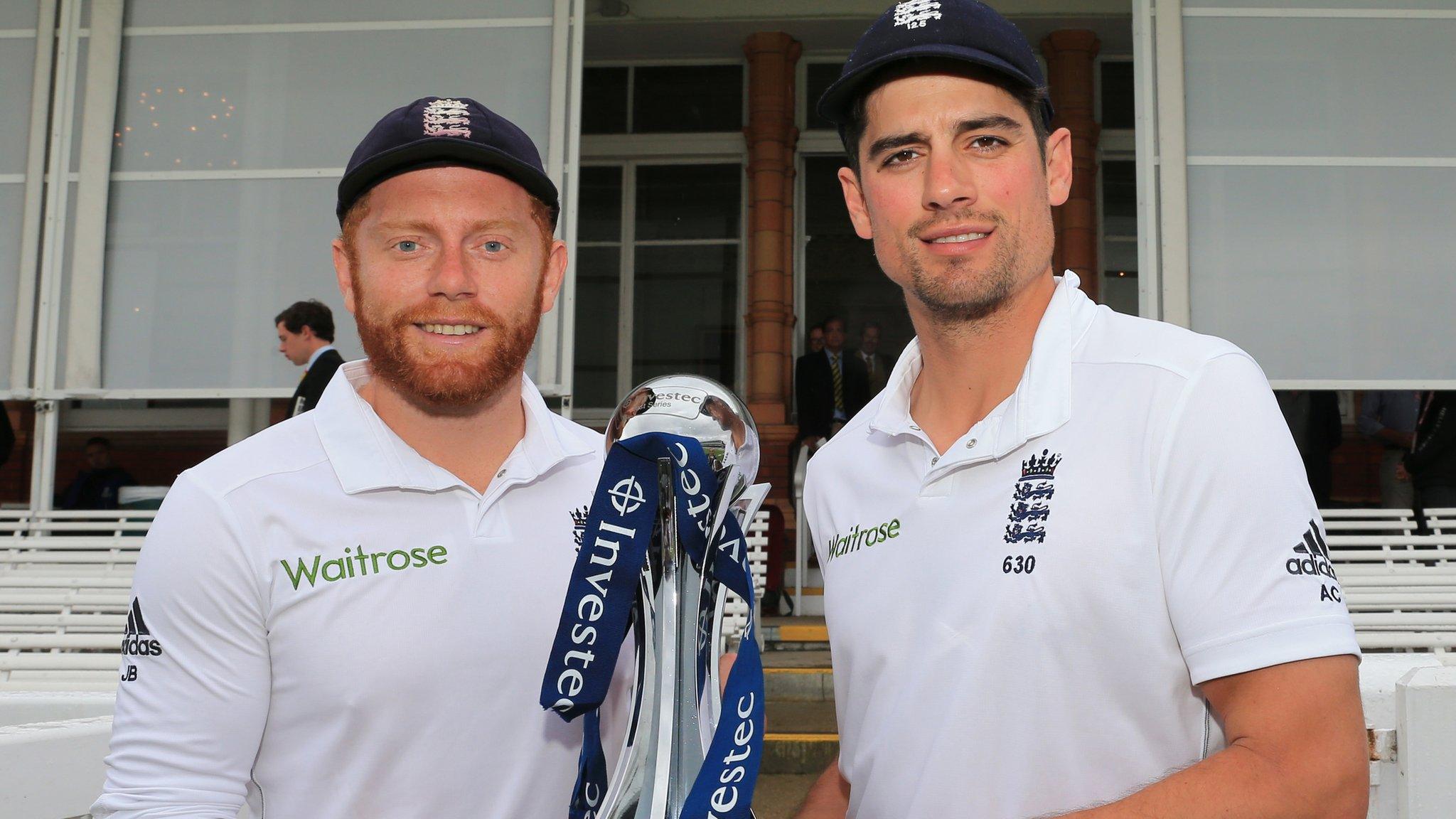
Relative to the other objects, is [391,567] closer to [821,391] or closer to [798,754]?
[798,754]

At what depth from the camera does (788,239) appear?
36.5 feet

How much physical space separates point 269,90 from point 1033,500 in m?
6.09

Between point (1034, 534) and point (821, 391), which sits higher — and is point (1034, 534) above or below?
below

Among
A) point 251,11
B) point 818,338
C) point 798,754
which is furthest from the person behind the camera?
point 818,338

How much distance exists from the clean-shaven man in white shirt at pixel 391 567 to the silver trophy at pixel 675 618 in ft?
1.46

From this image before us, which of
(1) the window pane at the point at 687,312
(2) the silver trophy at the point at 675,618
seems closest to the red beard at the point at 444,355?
(2) the silver trophy at the point at 675,618

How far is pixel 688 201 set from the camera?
39.1 feet

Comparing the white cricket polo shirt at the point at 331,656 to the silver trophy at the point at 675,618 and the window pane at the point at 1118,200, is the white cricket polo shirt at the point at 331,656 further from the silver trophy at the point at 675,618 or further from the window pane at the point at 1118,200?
the window pane at the point at 1118,200

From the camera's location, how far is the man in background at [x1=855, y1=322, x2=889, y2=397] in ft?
35.3

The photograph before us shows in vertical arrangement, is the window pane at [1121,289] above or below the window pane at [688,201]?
below

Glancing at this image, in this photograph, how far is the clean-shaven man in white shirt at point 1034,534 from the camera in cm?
124

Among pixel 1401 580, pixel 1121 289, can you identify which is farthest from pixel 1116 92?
pixel 1401 580

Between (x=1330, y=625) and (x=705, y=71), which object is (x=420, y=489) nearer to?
(x=1330, y=625)

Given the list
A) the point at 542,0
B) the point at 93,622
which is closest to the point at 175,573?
the point at 93,622
